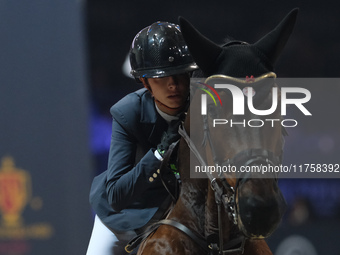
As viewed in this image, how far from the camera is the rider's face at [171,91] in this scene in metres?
2.01

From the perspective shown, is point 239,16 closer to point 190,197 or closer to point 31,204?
point 31,204

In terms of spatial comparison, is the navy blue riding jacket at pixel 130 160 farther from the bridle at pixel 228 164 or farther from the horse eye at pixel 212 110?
the horse eye at pixel 212 110

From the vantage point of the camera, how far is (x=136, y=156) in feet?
7.34

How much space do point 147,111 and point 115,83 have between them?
1752 millimetres

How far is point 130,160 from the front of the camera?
214 cm

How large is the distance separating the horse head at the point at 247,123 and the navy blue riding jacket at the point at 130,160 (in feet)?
1.49

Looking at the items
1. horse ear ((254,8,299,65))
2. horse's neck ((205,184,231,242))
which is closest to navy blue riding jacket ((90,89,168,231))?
horse's neck ((205,184,231,242))

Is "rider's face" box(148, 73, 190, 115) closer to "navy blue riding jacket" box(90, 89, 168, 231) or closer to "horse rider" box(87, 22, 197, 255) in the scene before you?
"horse rider" box(87, 22, 197, 255)

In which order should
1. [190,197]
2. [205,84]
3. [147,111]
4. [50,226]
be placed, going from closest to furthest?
[205,84] → [190,197] → [147,111] → [50,226]

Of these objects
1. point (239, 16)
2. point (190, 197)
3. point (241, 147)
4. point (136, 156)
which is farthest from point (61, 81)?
point (241, 147)

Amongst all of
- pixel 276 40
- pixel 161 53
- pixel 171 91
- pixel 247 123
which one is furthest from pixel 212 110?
pixel 161 53

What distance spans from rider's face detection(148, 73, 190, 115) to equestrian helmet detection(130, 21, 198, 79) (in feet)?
0.08

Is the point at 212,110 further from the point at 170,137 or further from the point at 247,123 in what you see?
the point at 170,137

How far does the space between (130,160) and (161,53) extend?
0.43 m
